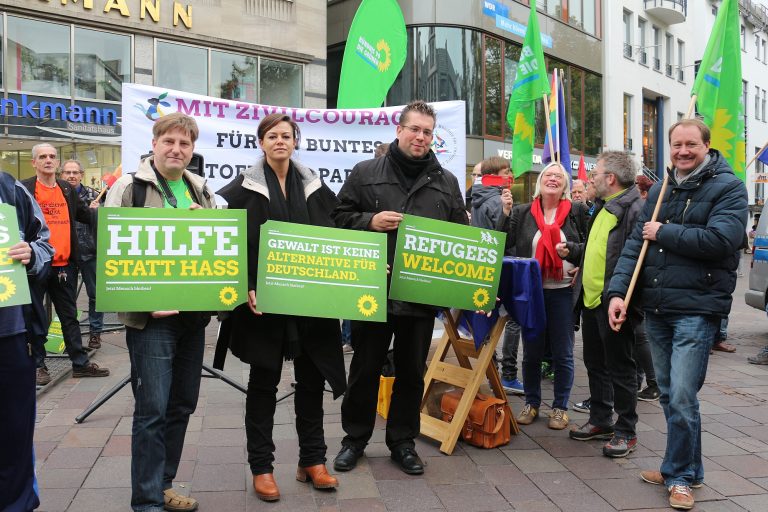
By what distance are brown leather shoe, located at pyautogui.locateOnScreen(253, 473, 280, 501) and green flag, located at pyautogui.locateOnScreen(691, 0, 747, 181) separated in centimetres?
367

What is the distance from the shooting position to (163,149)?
10.5 ft

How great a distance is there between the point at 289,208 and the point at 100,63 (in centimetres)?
1464

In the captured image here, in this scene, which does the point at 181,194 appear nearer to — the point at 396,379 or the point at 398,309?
the point at 398,309

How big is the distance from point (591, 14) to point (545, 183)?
25135 millimetres

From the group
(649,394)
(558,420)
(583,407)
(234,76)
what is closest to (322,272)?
(558,420)

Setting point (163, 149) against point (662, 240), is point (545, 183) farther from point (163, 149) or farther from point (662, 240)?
point (163, 149)

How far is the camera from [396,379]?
412cm

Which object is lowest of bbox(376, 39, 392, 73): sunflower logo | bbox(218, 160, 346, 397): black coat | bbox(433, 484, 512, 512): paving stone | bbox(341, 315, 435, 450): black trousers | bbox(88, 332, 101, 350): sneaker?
bbox(433, 484, 512, 512): paving stone

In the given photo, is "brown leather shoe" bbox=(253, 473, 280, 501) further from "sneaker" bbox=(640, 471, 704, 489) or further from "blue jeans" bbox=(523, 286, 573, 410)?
"blue jeans" bbox=(523, 286, 573, 410)

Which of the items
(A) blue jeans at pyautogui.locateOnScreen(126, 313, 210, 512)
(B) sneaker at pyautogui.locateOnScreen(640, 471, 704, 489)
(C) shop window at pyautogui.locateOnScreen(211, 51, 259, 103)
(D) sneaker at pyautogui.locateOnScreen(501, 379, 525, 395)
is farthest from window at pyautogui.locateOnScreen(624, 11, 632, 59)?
(A) blue jeans at pyautogui.locateOnScreen(126, 313, 210, 512)

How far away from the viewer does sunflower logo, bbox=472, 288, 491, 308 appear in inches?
159

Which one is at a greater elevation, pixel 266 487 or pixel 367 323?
pixel 367 323

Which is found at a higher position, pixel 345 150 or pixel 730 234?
pixel 345 150

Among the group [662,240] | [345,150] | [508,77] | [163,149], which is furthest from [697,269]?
[508,77]
